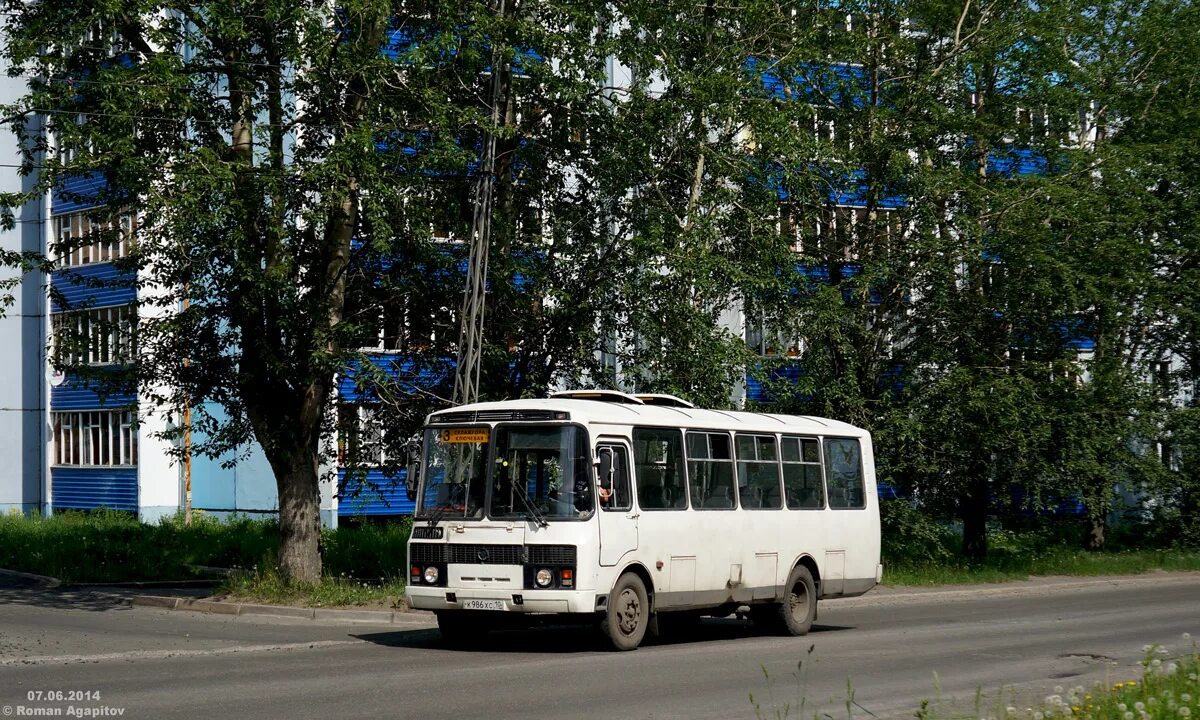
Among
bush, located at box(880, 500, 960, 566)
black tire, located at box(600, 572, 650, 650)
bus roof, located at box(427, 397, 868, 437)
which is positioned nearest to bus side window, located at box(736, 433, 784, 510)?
bus roof, located at box(427, 397, 868, 437)

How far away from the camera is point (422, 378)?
2333 cm

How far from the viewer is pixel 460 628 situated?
1641cm

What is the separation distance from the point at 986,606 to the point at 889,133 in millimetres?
10312

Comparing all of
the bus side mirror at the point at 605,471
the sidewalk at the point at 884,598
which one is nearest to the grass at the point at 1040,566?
the sidewalk at the point at 884,598

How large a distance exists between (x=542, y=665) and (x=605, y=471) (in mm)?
2503

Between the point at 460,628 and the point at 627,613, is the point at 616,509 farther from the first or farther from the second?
the point at 460,628

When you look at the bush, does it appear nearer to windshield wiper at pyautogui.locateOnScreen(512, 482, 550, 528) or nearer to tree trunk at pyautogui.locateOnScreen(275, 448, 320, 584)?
tree trunk at pyautogui.locateOnScreen(275, 448, 320, 584)

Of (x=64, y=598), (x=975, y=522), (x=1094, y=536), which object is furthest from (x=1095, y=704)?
(x=1094, y=536)

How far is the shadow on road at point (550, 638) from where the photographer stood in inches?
634

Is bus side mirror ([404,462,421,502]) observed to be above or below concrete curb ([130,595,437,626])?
above

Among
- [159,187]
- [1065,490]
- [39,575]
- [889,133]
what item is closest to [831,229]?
[889,133]

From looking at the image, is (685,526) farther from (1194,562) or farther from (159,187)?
(1194,562)

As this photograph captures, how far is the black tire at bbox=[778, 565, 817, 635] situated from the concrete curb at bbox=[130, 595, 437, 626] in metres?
4.71

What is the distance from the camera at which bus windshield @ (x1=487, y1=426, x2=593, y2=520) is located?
50.2 feet
